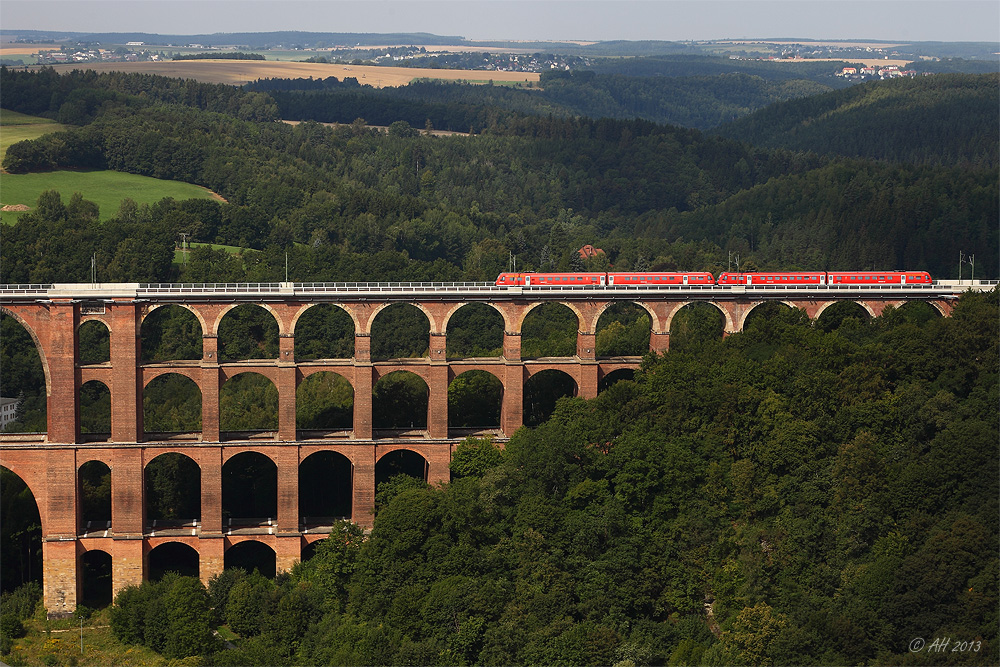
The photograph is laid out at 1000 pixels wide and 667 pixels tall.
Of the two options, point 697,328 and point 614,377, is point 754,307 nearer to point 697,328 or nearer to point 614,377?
point 697,328

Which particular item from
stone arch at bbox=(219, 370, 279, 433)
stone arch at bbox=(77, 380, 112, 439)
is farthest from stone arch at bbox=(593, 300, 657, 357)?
stone arch at bbox=(77, 380, 112, 439)

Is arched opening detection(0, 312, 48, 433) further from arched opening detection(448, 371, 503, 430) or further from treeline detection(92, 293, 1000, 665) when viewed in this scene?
treeline detection(92, 293, 1000, 665)

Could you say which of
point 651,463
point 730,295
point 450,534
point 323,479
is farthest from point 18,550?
point 730,295

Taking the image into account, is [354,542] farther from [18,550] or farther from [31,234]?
[31,234]

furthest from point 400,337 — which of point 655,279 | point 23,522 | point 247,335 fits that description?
point 23,522

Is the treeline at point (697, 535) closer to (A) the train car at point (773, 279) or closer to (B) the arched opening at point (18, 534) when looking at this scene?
(A) the train car at point (773, 279)

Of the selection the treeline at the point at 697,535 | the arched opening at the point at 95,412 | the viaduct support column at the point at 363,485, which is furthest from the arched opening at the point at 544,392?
the arched opening at the point at 95,412
